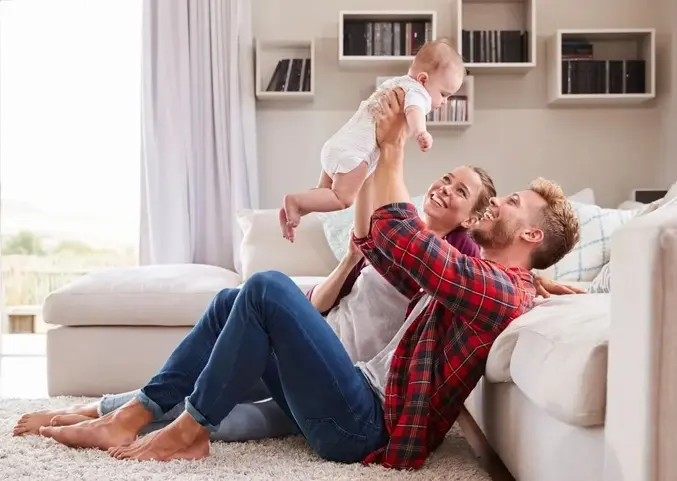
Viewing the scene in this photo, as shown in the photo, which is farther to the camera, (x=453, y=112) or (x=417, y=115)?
(x=453, y=112)

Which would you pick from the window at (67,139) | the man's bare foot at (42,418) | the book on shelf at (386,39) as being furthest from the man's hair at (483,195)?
Answer: the window at (67,139)

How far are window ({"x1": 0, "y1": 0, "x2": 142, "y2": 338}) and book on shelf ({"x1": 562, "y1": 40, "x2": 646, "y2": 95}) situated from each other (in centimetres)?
235

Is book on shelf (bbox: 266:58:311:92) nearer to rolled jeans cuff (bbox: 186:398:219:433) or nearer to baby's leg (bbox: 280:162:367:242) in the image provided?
baby's leg (bbox: 280:162:367:242)

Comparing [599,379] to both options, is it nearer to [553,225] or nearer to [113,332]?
[553,225]

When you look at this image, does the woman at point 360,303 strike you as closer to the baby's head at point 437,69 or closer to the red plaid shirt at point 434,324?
the red plaid shirt at point 434,324

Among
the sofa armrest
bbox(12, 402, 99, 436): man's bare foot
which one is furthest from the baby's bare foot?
the sofa armrest

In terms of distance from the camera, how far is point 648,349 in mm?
1003

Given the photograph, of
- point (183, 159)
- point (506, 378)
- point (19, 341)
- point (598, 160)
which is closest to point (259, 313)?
point (506, 378)

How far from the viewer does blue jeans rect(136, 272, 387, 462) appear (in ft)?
5.55

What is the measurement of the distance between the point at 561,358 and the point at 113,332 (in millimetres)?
2066

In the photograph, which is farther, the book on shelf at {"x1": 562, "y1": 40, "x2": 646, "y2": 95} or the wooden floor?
the book on shelf at {"x1": 562, "y1": 40, "x2": 646, "y2": 95}

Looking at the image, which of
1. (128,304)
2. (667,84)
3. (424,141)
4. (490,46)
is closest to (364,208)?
(424,141)

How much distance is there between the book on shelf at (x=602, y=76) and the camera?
3994mm

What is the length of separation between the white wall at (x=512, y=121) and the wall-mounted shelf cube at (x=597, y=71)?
178mm
